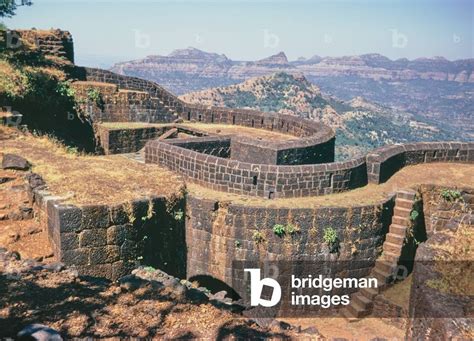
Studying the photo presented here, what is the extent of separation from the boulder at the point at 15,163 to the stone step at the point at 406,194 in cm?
933

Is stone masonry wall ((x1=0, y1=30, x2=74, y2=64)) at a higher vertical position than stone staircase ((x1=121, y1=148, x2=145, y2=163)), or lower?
higher

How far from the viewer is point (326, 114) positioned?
389ft

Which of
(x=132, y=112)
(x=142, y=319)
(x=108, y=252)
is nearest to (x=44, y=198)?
(x=108, y=252)

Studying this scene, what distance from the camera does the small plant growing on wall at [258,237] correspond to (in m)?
10.9

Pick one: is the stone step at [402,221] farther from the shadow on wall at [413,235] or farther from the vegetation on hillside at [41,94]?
the vegetation on hillside at [41,94]

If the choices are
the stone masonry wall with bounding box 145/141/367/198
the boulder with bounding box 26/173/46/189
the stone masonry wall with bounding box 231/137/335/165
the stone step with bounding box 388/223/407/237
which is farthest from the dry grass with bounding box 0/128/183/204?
the stone step with bounding box 388/223/407/237

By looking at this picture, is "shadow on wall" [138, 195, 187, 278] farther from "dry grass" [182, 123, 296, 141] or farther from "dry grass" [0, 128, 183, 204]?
"dry grass" [182, 123, 296, 141]

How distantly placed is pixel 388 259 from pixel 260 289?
347 cm

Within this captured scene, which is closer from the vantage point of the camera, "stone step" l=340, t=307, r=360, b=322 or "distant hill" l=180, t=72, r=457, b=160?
"stone step" l=340, t=307, r=360, b=322

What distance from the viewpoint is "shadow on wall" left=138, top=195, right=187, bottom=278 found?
9.16m

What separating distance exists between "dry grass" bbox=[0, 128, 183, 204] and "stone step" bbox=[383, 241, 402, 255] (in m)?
5.63

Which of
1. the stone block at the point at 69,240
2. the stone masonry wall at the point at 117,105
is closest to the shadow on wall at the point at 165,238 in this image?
the stone block at the point at 69,240

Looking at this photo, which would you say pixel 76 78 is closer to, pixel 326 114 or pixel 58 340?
pixel 58 340

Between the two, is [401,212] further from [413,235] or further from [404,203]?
[413,235]
